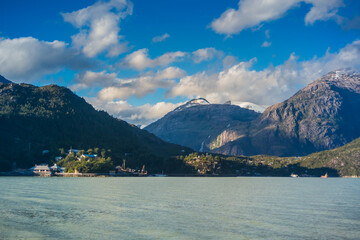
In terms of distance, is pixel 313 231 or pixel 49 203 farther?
pixel 49 203

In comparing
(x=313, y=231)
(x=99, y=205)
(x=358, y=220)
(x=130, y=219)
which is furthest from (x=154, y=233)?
(x=358, y=220)

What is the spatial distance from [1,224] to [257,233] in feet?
107

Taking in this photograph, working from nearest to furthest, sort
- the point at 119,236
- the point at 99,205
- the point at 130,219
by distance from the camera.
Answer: the point at 119,236 < the point at 130,219 < the point at 99,205

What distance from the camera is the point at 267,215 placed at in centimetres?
5816

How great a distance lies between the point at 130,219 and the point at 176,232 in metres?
11.1

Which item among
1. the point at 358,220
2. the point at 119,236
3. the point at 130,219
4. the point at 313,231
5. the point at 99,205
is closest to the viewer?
the point at 119,236

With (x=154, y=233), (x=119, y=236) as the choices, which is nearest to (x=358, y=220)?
(x=154, y=233)

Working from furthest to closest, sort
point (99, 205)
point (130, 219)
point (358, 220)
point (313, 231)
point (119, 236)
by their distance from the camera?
point (99, 205) < point (358, 220) < point (130, 219) < point (313, 231) < point (119, 236)

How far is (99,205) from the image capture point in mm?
67625

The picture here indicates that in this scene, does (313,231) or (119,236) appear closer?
(119,236)

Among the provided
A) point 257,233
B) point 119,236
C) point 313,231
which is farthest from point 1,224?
point 313,231

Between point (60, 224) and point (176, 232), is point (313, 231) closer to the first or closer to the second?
point (176, 232)

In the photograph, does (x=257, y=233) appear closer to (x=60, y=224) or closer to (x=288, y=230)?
Answer: (x=288, y=230)

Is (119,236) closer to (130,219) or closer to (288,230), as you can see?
(130,219)
